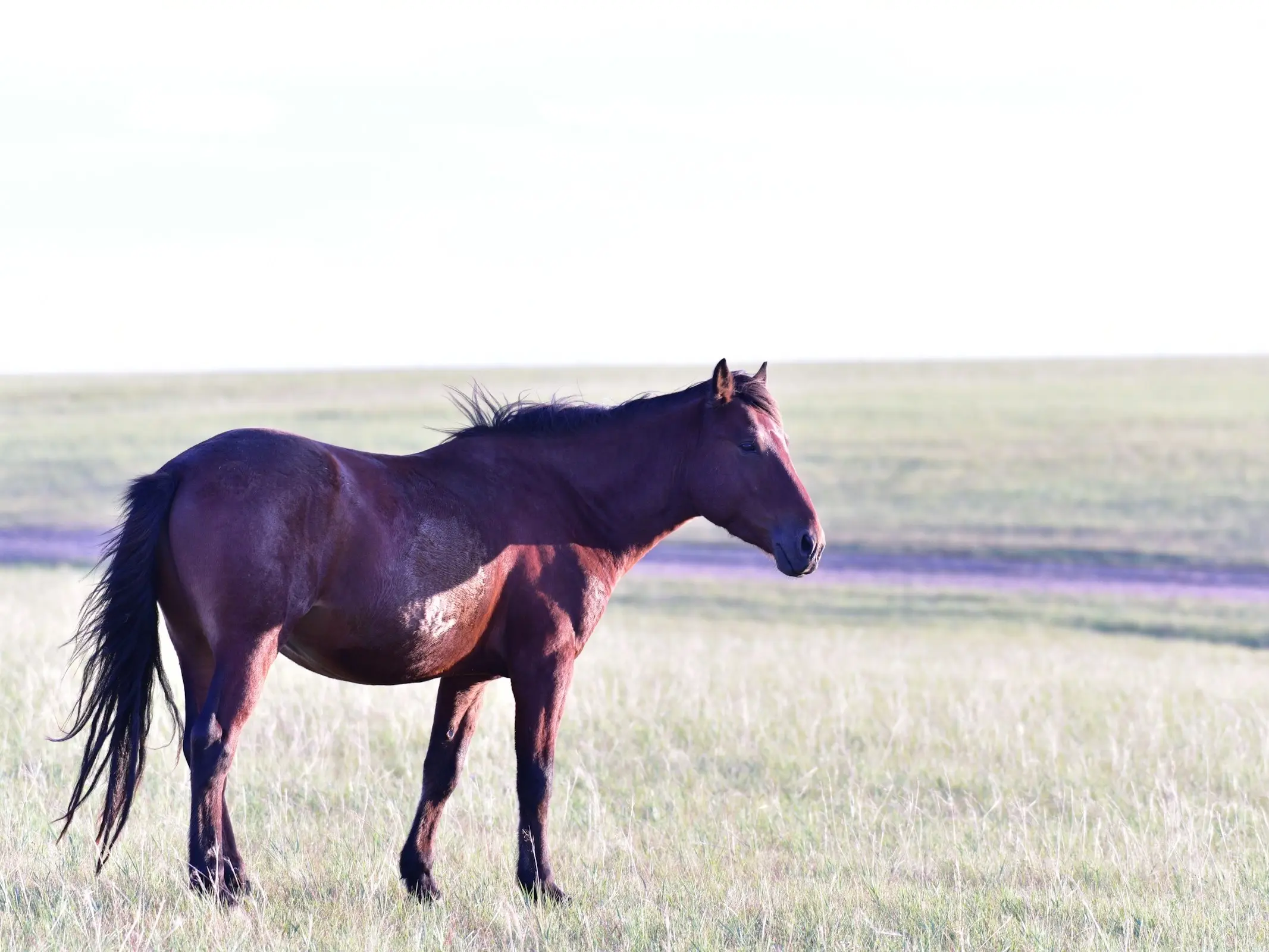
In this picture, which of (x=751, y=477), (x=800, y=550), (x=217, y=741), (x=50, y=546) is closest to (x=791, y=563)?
(x=800, y=550)

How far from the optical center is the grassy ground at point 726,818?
5.26m

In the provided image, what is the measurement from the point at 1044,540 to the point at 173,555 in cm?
3165

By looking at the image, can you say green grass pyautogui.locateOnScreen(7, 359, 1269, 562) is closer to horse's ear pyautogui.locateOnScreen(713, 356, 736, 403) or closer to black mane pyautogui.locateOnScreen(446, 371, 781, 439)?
black mane pyautogui.locateOnScreen(446, 371, 781, 439)

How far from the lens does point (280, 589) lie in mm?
5039

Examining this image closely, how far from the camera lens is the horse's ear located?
236 inches

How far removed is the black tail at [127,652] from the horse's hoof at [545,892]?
5.56 ft

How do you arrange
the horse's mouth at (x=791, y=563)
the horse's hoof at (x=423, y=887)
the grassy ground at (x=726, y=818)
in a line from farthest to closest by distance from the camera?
the horse's mouth at (x=791, y=563) < the horse's hoof at (x=423, y=887) < the grassy ground at (x=726, y=818)

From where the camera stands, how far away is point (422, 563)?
546cm

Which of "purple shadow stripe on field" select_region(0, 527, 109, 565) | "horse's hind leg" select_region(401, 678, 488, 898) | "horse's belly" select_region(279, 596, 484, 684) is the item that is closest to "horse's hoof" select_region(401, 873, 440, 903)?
"horse's hind leg" select_region(401, 678, 488, 898)

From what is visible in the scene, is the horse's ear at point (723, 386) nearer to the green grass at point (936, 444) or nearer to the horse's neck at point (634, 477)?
the horse's neck at point (634, 477)

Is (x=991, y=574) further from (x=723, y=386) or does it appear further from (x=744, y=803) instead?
(x=723, y=386)

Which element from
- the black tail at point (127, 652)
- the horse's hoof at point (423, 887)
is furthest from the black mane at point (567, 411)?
the horse's hoof at point (423, 887)

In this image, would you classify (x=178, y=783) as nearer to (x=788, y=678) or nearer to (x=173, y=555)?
(x=173, y=555)

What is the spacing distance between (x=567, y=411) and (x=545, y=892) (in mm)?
2302
